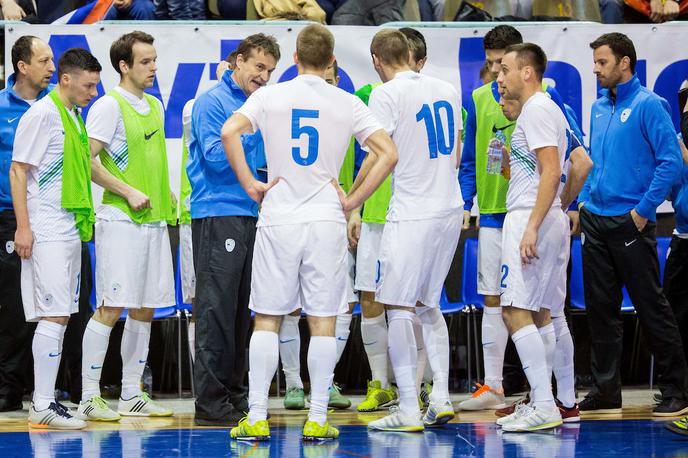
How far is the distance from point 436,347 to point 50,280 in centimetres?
250

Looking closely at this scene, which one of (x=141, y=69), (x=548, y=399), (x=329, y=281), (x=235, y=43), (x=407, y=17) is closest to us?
(x=329, y=281)

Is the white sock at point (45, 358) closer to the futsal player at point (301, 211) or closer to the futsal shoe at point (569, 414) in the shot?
the futsal player at point (301, 211)

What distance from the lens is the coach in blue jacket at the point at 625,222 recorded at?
24.7 ft

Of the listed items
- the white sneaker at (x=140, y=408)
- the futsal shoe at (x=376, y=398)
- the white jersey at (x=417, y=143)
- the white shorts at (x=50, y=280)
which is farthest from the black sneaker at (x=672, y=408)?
the white shorts at (x=50, y=280)

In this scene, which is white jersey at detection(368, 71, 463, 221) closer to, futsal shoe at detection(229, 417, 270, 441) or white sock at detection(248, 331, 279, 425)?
white sock at detection(248, 331, 279, 425)

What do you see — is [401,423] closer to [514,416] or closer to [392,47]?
[514,416]

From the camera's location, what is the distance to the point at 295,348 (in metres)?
7.96

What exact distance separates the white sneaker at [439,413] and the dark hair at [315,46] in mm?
2218

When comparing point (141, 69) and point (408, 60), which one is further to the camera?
point (141, 69)

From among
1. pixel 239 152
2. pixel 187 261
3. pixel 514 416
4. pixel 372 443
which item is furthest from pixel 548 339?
pixel 187 261

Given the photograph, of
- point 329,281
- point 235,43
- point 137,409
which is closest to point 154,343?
point 137,409

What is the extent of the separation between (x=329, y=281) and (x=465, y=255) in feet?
Result: 10.5

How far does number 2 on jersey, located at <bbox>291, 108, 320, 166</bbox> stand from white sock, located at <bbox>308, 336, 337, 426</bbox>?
1018 millimetres

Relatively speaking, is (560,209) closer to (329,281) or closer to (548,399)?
(548,399)
